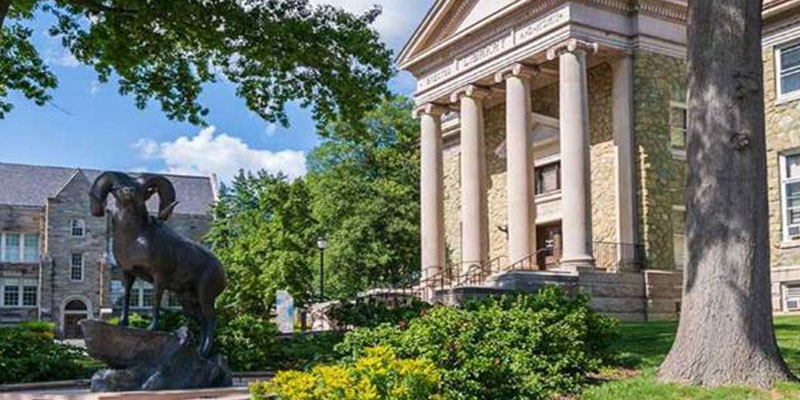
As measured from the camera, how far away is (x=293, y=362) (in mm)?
15453

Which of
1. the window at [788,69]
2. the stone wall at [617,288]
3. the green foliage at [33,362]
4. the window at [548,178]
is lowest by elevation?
the green foliage at [33,362]

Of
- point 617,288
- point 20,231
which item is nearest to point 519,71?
point 617,288

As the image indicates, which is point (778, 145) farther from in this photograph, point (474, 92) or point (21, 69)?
point (21, 69)

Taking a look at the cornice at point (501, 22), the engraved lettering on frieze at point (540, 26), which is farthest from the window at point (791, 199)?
the engraved lettering on frieze at point (540, 26)

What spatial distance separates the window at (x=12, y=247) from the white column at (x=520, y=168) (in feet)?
151

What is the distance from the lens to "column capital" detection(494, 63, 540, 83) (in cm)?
2903

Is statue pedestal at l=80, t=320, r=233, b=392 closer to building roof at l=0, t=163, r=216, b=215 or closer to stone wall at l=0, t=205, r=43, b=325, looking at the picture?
building roof at l=0, t=163, r=216, b=215

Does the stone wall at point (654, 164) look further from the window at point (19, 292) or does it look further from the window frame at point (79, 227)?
the window at point (19, 292)

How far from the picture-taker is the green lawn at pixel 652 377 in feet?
31.6

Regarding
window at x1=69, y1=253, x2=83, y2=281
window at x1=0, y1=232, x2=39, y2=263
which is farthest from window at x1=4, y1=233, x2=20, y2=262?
window at x1=69, y1=253, x2=83, y2=281

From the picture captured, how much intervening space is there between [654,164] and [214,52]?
15016 mm

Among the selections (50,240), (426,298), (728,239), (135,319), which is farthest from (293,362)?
(50,240)

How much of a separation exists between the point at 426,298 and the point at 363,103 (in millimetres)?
11112

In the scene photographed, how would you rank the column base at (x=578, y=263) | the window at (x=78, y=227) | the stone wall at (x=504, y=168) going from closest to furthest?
the column base at (x=578, y=263), the stone wall at (x=504, y=168), the window at (x=78, y=227)
